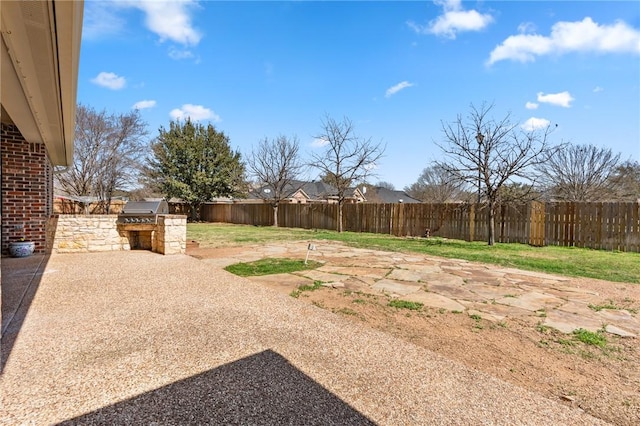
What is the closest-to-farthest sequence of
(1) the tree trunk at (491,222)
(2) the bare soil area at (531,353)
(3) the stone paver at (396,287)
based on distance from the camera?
(2) the bare soil area at (531,353) < (3) the stone paver at (396,287) < (1) the tree trunk at (491,222)

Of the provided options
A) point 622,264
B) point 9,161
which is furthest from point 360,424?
point 9,161

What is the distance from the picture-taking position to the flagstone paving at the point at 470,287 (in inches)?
136

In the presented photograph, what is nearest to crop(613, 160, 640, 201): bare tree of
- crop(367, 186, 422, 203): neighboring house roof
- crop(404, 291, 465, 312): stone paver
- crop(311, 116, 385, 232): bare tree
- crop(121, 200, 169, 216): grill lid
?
crop(311, 116, 385, 232): bare tree

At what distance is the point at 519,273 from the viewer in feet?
18.9

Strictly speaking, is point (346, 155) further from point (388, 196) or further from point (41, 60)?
point (388, 196)

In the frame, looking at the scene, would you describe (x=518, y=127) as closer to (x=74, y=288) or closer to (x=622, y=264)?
(x=622, y=264)

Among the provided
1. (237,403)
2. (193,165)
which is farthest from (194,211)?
(237,403)

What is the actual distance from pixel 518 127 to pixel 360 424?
11.1 metres

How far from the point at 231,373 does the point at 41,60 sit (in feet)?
12.3

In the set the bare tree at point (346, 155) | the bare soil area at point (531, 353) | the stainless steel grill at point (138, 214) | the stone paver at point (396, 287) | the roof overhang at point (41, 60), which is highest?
the bare tree at point (346, 155)

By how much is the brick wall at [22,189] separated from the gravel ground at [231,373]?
4.76 m

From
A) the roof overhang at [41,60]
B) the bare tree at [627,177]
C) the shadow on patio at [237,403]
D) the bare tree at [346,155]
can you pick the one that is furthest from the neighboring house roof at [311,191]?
the shadow on patio at [237,403]

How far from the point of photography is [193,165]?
80.0ft

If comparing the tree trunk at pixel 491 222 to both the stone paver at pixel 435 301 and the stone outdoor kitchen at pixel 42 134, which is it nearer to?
the stone paver at pixel 435 301
